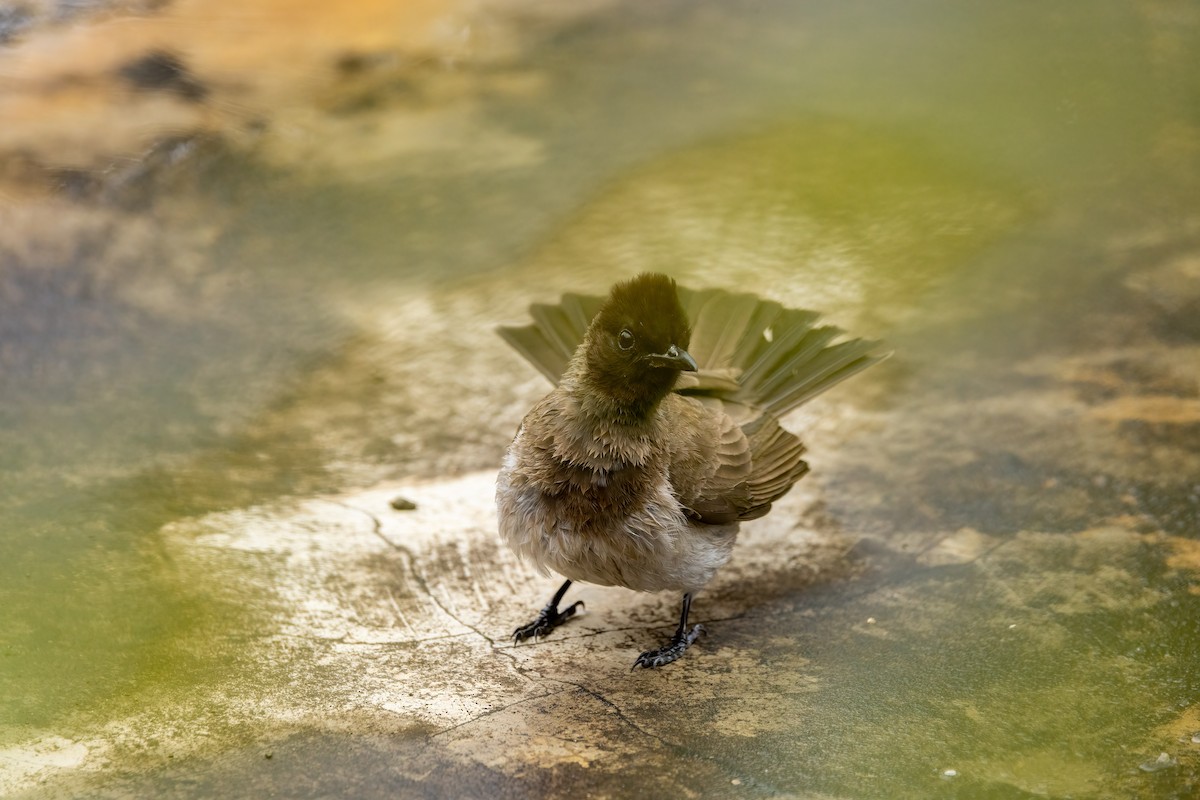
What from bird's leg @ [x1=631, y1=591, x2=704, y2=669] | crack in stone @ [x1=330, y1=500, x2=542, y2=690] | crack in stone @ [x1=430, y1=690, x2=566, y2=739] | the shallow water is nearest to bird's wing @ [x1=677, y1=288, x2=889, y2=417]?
the shallow water

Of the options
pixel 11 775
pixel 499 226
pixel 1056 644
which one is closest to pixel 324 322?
pixel 499 226

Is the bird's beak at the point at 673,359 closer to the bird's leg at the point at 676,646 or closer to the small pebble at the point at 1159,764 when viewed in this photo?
the bird's leg at the point at 676,646

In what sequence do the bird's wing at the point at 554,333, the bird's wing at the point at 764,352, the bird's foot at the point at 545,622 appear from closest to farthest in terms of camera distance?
1. the bird's foot at the point at 545,622
2. the bird's wing at the point at 764,352
3. the bird's wing at the point at 554,333

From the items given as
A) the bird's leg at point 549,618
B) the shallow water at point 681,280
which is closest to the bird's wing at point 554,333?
the shallow water at point 681,280

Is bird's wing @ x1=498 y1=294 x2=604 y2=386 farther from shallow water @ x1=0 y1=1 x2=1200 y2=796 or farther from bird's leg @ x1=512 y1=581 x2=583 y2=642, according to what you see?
bird's leg @ x1=512 y1=581 x2=583 y2=642

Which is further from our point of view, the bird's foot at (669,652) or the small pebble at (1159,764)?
the bird's foot at (669,652)

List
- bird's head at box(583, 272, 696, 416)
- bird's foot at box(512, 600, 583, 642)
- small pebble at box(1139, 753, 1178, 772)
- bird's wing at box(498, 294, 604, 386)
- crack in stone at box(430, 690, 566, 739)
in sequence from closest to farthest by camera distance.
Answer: small pebble at box(1139, 753, 1178, 772) < crack in stone at box(430, 690, 566, 739) < bird's head at box(583, 272, 696, 416) < bird's foot at box(512, 600, 583, 642) < bird's wing at box(498, 294, 604, 386)

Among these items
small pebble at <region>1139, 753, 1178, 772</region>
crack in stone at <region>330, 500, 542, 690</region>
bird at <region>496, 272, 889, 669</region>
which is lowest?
crack in stone at <region>330, 500, 542, 690</region>

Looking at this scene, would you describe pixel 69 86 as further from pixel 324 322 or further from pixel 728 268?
pixel 728 268
